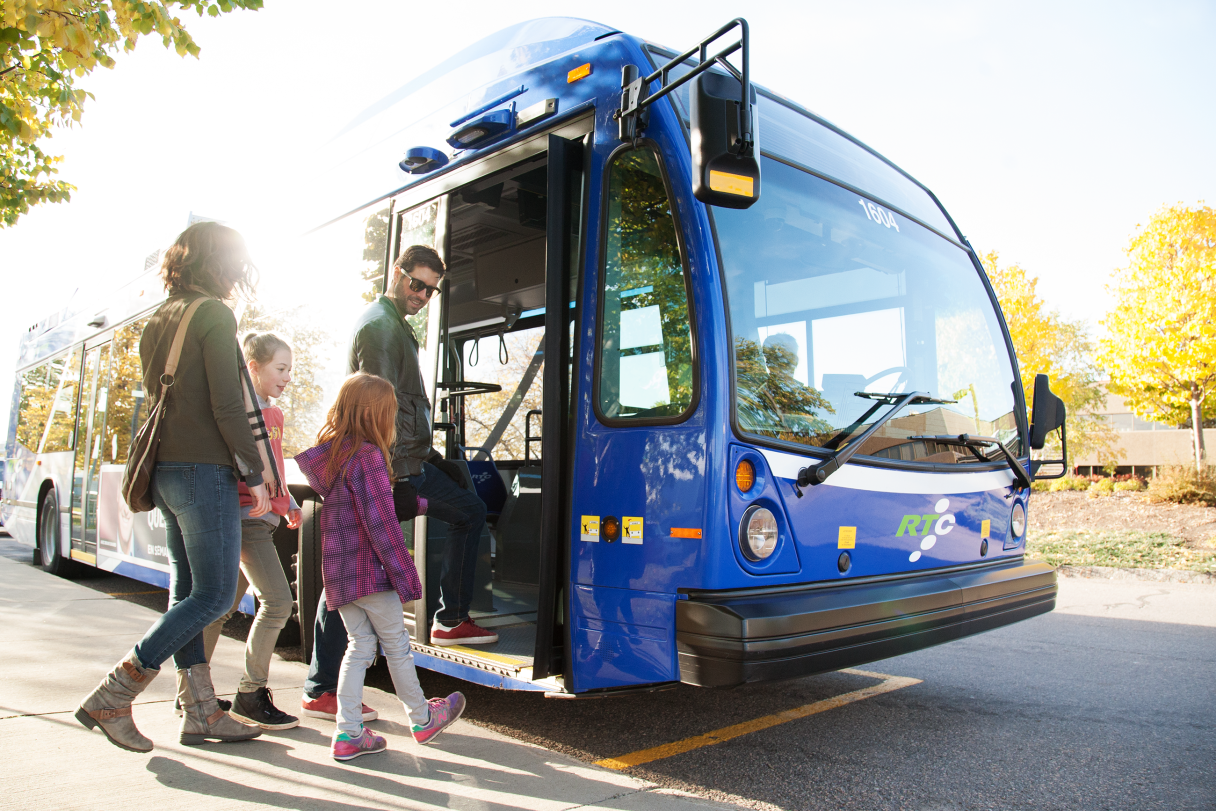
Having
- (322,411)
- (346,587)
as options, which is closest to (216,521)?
(346,587)

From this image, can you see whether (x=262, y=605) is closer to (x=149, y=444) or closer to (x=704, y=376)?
(x=149, y=444)

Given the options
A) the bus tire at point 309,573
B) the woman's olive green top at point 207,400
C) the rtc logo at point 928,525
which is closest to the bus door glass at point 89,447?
the bus tire at point 309,573

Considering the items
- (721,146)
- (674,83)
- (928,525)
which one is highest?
(674,83)

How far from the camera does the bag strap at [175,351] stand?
315 cm

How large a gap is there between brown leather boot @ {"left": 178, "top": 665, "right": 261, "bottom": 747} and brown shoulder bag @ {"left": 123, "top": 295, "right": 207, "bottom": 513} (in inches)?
28.6

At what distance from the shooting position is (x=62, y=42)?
16.9ft

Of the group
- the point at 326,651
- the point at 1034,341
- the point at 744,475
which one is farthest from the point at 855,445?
the point at 1034,341

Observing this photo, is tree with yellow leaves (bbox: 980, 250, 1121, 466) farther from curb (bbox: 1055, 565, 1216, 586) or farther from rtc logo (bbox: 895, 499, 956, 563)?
rtc logo (bbox: 895, 499, 956, 563)

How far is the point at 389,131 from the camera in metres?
4.77

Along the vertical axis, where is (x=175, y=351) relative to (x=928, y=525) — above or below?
above

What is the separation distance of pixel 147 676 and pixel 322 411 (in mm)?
1860

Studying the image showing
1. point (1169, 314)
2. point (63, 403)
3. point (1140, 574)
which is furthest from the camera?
point (1169, 314)

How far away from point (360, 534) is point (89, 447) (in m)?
5.83

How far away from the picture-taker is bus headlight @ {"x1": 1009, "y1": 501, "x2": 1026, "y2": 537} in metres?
4.30
